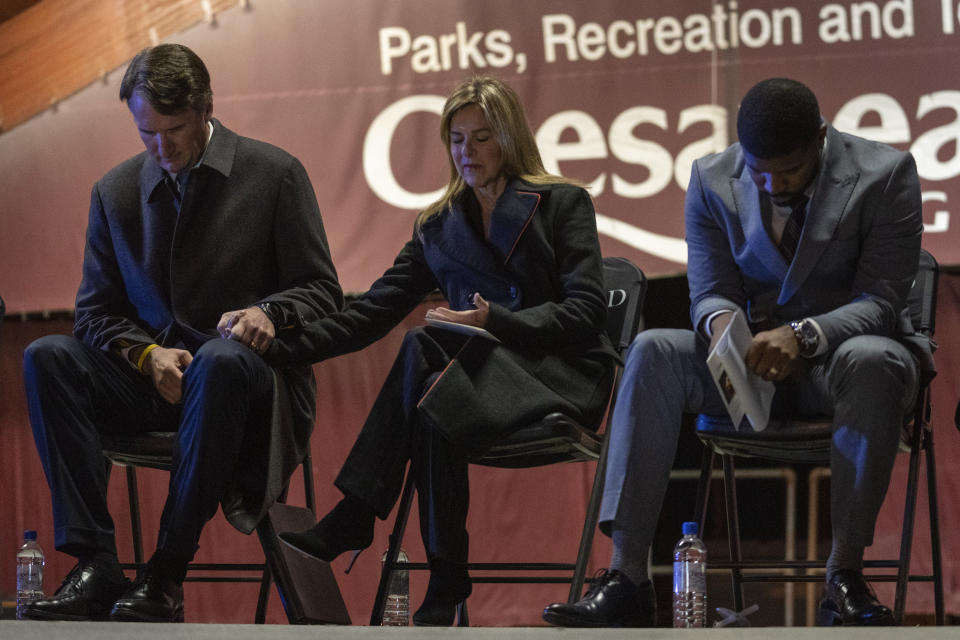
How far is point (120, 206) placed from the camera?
306cm

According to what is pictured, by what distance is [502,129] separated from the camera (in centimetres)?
302

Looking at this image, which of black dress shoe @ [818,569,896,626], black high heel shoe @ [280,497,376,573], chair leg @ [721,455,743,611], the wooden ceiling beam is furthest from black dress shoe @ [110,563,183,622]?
the wooden ceiling beam

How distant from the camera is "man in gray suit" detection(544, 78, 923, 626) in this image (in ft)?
7.88

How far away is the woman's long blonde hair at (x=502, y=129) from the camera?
301 centimetres

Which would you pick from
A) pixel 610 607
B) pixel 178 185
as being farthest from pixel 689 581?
pixel 178 185

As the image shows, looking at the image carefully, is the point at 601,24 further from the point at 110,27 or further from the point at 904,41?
the point at 110,27

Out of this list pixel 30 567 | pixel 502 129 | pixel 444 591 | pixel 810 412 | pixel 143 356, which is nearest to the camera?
pixel 444 591

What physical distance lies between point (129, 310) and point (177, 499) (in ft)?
2.38

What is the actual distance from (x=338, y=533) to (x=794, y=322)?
1072 mm

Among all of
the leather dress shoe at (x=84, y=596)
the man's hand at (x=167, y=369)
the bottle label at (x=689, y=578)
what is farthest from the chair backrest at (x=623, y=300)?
the leather dress shoe at (x=84, y=596)

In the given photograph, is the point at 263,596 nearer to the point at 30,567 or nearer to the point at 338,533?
the point at 338,533

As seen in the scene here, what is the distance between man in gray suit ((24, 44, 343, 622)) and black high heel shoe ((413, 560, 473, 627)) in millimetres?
407

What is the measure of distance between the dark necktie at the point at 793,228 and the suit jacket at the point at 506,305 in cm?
44

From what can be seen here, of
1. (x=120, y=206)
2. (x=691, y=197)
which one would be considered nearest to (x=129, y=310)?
(x=120, y=206)
